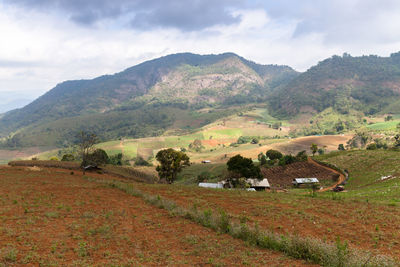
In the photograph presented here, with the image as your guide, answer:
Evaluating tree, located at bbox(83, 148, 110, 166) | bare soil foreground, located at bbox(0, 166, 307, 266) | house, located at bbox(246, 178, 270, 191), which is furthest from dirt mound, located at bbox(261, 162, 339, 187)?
bare soil foreground, located at bbox(0, 166, 307, 266)

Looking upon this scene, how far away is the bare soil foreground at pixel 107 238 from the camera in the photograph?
41.6 ft

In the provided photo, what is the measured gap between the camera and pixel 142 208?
24.1 meters

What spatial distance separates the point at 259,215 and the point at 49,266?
16841mm

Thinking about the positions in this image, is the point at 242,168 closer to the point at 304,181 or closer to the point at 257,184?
the point at 257,184

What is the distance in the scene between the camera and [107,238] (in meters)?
15.9

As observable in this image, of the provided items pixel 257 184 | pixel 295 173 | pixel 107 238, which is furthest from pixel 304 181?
pixel 107 238

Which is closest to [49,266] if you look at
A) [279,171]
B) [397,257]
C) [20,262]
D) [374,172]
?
[20,262]

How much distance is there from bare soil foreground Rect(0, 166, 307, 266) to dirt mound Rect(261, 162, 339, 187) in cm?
5149

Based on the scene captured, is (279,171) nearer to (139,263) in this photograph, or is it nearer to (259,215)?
(259,215)

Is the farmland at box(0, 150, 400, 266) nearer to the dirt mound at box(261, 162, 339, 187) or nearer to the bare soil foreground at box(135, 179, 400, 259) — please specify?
the bare soil foreground at box(135, 179, 400, 259)

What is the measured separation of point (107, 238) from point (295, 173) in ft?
215

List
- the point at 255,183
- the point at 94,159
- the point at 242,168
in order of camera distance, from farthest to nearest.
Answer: the point at 94,159, the point at 255,183, the point at 242,168

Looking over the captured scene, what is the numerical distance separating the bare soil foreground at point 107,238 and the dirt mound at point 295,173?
51489mm

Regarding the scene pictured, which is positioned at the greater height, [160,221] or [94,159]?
[94,159]
